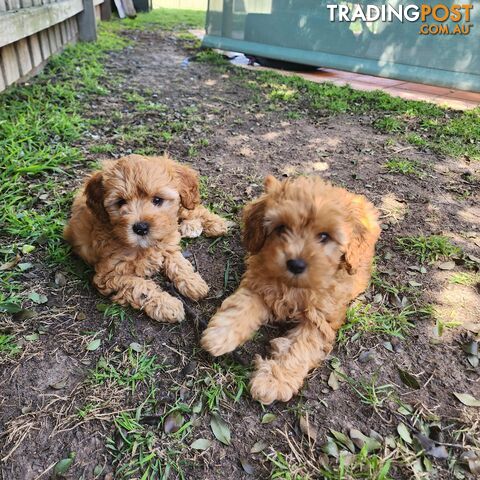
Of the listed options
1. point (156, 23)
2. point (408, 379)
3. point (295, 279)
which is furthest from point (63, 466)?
point (156, 23)

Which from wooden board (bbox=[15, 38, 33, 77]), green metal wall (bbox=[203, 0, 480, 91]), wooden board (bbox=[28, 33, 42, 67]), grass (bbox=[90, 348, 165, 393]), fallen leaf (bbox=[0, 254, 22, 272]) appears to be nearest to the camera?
grass (bbox=[90, 348, 165, 393])

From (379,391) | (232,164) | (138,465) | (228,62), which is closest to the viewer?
(138,465)

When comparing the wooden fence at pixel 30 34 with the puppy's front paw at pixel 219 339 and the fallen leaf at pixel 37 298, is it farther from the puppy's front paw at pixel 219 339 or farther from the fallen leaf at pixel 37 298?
the puppy's front paw at pixel 219 339

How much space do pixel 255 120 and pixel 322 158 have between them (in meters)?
1.60

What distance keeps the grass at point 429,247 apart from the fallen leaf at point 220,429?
2.32m

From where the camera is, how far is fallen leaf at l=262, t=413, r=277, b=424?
8.01 ft

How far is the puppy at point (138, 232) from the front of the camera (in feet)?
9.90

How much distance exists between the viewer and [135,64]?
9016 millimetres

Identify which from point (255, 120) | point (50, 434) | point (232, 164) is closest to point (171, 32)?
point (255, 120)

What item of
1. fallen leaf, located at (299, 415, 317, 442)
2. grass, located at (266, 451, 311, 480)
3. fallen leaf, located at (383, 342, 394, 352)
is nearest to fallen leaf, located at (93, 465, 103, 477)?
grass, located at (266, 451, 311, 480)

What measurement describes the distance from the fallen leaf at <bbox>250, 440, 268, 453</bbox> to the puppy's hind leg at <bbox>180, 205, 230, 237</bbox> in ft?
6.58

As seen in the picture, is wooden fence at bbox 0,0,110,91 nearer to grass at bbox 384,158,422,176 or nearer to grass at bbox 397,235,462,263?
grass at bbox 384,158,422,176

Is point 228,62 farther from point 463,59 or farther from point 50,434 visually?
point 50,434

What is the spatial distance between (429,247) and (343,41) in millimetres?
6258
